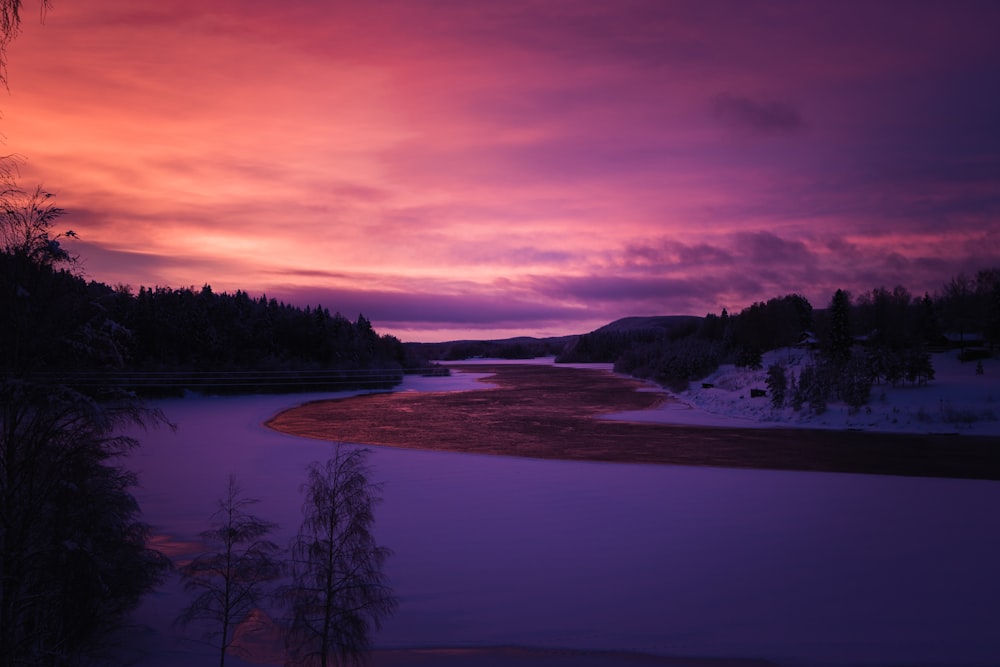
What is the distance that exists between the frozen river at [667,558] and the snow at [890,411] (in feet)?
46.9

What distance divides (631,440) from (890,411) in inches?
614

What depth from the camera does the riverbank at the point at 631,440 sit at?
21.2 metres

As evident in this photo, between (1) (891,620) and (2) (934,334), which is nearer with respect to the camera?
(1) (891,620)

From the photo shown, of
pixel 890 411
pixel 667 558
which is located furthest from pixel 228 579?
pixel 890 411

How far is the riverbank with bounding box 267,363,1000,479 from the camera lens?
833 inches

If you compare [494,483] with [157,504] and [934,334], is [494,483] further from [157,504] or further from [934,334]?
[934,334]

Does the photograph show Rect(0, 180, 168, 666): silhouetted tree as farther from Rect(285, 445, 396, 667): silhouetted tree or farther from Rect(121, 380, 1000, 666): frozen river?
Rect(285, 445, 396, 667): silhouetted tree

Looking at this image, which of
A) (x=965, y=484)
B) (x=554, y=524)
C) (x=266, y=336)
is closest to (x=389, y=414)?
(x=554, y=524)

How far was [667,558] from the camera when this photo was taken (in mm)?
11352

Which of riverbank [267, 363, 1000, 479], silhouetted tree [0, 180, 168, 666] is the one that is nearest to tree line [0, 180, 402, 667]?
silhouetted tree [0, 180, 168, 666]

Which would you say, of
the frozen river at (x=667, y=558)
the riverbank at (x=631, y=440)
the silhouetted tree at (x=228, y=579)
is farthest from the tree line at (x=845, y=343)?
the silhouetted tree at (x=228, y=579)

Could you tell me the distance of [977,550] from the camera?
1155 centimetres

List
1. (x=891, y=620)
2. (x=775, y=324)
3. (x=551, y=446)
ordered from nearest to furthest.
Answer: (x=891, y=620) → (x=551, y=446) → (x=775, y=324)

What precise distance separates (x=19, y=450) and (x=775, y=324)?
105352mm
